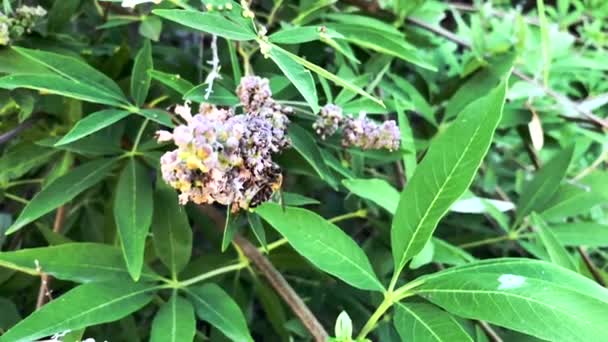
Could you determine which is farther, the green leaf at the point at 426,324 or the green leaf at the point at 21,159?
the green leaf at the point at 21,159

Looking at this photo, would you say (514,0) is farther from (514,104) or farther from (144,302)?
(144,302)

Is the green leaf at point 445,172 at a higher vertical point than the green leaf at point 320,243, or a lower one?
higher

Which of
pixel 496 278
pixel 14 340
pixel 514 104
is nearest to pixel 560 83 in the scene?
pixel 514 104

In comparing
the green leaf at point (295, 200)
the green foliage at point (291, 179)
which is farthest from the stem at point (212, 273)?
the green leaf at point (295, 200)

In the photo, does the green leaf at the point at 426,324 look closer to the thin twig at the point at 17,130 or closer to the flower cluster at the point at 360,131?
the flower cluster at the point at 360,131

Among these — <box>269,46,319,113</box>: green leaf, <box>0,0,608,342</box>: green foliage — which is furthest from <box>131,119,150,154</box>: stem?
<box>269,46,319,113</box>: green leaf

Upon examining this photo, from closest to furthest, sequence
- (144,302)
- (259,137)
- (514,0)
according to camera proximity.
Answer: (259,137)
(144,302)
(514,0)

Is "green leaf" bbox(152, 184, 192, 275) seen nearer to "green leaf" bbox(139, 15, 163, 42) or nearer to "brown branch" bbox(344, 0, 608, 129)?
"green leaf" bbox(139, 15, 163, 42)

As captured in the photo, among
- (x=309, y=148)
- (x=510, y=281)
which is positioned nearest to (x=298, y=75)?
(x=309, y=148)
